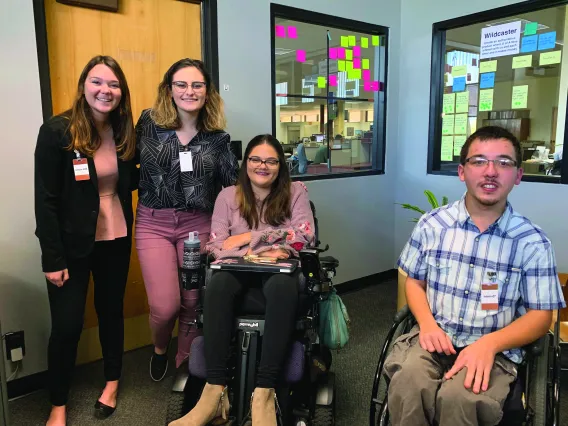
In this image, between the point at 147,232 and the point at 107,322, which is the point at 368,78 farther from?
the point at 107,322

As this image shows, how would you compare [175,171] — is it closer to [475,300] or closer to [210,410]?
[210,410]

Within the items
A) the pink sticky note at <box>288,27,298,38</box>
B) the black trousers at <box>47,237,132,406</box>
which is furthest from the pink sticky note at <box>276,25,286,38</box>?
the black trousers at <box>47,237,132,406</box>

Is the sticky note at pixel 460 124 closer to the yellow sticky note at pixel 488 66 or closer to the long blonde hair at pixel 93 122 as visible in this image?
the yellow sticky note at pixel 488 66

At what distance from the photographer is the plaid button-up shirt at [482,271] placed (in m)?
1.47

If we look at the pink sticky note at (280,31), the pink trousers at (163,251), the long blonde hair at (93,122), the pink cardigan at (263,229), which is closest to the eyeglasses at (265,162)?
the pink cardigan at (263,229)

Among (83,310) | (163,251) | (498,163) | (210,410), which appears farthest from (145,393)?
(498,163)

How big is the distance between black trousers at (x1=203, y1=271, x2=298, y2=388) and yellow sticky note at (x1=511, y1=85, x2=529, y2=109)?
7.63ft

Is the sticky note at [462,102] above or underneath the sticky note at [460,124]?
above

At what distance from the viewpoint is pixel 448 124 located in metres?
3.69

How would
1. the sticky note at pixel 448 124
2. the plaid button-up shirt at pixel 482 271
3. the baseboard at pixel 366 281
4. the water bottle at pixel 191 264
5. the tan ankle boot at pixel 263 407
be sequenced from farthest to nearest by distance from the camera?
the baseboard at pixel 366 281
the sticky note at pixel 448 124
the water bottle at pixel 191 264
the tan ankle boot at pixel 263 407
the plaid button-up shirt at pixel 482 271

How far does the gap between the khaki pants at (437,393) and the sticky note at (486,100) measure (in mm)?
2458

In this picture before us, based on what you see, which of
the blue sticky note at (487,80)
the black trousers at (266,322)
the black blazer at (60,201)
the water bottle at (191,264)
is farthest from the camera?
the blue sticky note at (487,80)

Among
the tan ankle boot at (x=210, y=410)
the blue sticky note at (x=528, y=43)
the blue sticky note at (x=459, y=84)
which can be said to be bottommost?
the tan ankle boot at (x=210, y=410)

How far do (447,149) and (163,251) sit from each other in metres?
2.50
